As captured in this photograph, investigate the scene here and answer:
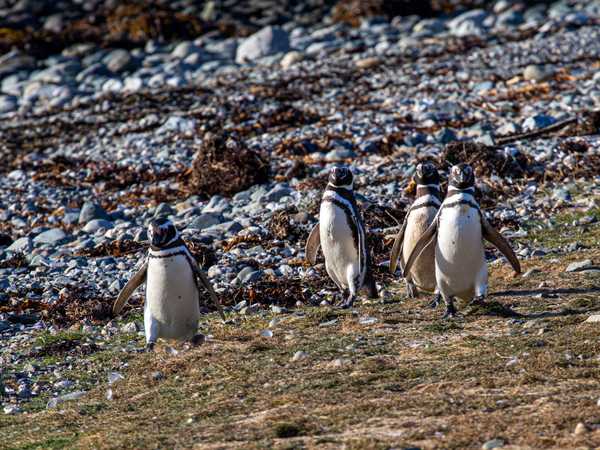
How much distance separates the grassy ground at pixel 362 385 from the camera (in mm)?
4637

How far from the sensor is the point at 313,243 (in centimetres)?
848

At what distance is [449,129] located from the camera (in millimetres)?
12906

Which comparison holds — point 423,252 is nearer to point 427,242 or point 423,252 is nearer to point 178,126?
point 427,242

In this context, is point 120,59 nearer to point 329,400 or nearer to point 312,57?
point 312,57

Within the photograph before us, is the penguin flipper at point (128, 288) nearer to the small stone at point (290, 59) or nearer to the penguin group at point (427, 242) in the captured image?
the penguin group at point (427, 242)

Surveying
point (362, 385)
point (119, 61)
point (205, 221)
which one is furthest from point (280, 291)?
point (119, 61)

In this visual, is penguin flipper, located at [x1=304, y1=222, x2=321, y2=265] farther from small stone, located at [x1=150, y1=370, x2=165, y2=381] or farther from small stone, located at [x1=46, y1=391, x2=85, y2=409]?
small stone, located at [x1=46, y1=391, x2=85, y2=409]

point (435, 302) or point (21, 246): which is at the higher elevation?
point (435, 302)

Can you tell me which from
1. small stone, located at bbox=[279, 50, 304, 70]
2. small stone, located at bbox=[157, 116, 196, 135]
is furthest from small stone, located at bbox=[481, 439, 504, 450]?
small stone, located at bbox=[279, 50, 304, 70]

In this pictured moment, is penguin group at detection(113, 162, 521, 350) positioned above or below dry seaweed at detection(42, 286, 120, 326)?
above

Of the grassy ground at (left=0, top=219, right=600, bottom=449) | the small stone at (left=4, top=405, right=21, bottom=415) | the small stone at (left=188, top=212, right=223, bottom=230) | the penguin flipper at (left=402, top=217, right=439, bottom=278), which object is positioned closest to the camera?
the grassy ground at (left=0, top=219, right=600, bottom=449)

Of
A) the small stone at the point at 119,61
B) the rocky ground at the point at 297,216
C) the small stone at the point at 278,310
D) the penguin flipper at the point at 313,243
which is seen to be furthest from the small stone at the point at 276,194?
the small stone at the point at 119,61

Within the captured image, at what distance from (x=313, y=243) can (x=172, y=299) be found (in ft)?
5.80

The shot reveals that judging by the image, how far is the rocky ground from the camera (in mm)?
5207
